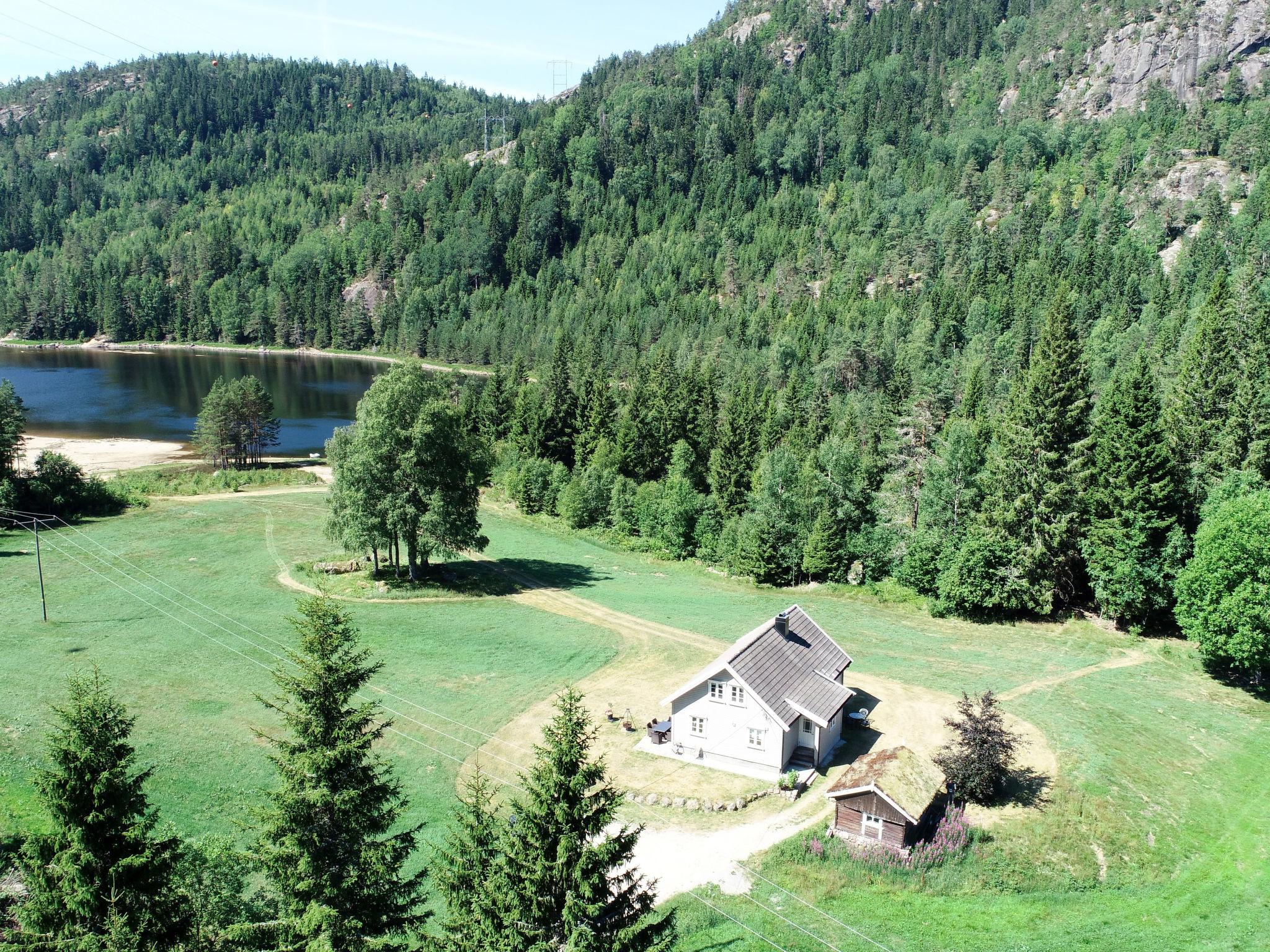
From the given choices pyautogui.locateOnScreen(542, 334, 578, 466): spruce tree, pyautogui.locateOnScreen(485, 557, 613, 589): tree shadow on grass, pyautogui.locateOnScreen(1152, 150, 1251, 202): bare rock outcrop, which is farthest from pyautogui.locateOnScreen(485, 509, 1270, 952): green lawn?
pyautogui.locateOnScreen(1152, 150, 1251, 202): bare rock outcrop

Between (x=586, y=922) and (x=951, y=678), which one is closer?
(x=586, y=922)

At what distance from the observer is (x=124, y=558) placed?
Result: 5428cm

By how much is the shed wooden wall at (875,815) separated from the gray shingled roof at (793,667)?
4.45m

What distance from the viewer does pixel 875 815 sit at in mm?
27031

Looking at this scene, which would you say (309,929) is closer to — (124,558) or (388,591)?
(388,591)

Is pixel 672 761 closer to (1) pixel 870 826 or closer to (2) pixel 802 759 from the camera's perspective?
(2) pixel 802 759

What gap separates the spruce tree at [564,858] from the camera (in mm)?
15320

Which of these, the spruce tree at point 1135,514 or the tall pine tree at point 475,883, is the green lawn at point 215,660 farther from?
the spruce tree at point 1135,514

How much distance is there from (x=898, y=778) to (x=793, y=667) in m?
6.96

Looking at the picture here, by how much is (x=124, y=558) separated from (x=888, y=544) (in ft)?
160

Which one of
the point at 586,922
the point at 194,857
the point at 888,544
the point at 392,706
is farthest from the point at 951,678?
the point at 194,857

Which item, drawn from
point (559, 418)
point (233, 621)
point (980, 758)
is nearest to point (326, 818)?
point (980, 758)

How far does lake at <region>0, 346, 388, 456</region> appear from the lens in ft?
372

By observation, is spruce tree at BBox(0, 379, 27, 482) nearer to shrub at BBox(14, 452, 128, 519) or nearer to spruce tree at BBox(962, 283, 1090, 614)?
shrub at BBox(14, 452, 128, 519)
